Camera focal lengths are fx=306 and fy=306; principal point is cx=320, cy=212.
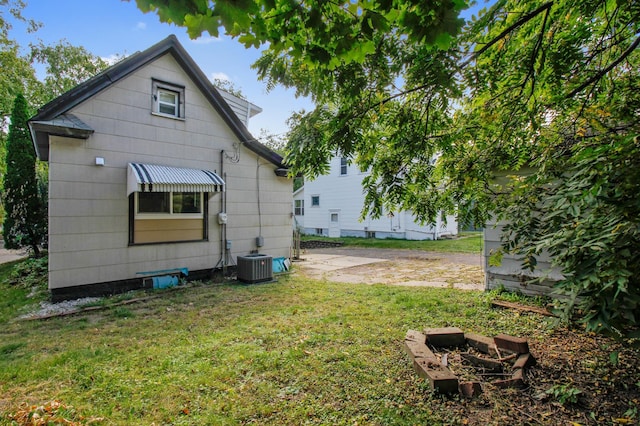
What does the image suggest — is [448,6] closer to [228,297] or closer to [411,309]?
[411,309]

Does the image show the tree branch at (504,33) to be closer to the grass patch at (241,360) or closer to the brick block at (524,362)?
the grass patch at (241,360)

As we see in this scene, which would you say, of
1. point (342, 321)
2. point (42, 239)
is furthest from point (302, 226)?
point (342, 321)

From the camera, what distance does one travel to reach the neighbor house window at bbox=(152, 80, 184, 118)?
8398mm

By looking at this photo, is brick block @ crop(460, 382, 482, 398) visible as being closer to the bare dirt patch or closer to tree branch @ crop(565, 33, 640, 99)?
tree branch @ crop(565, 33, 640, 99)

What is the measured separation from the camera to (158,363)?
13.4 ft

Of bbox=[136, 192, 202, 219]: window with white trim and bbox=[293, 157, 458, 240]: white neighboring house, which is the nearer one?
bbox=[136, 192, 202, 219]: window with white trim

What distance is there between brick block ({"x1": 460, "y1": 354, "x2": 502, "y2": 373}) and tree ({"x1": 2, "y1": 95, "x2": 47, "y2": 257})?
15504mm

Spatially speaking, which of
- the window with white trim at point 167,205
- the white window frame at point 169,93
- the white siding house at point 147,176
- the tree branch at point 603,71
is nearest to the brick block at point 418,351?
the tree branch at point 603,71

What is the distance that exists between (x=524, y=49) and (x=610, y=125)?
131 cm

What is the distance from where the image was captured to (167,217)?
842 centimetres

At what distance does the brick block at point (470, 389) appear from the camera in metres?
3.17

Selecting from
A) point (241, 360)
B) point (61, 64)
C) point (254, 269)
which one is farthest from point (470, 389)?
point (61, 64)

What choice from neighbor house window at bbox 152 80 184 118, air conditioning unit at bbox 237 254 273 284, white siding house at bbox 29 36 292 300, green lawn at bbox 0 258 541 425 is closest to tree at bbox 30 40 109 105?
white siding house at bbox 29 36 292 300

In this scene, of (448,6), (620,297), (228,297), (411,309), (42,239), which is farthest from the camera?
(42,239)
